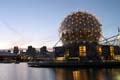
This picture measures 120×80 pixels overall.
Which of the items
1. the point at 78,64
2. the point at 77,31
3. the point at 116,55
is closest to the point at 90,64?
the point at 78,64

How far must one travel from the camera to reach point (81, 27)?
10156cm

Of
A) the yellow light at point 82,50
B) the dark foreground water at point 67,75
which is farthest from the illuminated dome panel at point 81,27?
the dark foreground water at point 67,75

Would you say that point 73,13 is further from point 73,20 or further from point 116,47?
point 116,47

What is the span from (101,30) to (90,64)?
21134mm

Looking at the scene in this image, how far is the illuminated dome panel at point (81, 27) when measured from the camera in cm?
10050

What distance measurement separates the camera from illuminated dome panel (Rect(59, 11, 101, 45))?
100m

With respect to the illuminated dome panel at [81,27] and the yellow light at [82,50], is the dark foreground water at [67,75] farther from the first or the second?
the yellow light at [82,50]

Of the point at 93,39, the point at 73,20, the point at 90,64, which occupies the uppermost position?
the point at 73,20

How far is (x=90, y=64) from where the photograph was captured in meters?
84.8

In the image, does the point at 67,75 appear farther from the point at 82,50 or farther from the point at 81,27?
the point at 82,50

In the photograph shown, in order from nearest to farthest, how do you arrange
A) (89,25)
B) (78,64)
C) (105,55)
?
(78,64), (89,25), (105,55)

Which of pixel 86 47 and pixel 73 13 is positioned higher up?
pixel 73 13

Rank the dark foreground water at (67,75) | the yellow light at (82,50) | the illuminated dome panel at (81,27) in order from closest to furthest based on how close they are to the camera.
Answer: the dark foreground water at (67,75)
the illuminated dome panel at (81,27)
the yellow light at (82,50)

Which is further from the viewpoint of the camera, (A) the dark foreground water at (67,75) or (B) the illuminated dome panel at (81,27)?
(B) the illuminated dome panel at (81,27)
